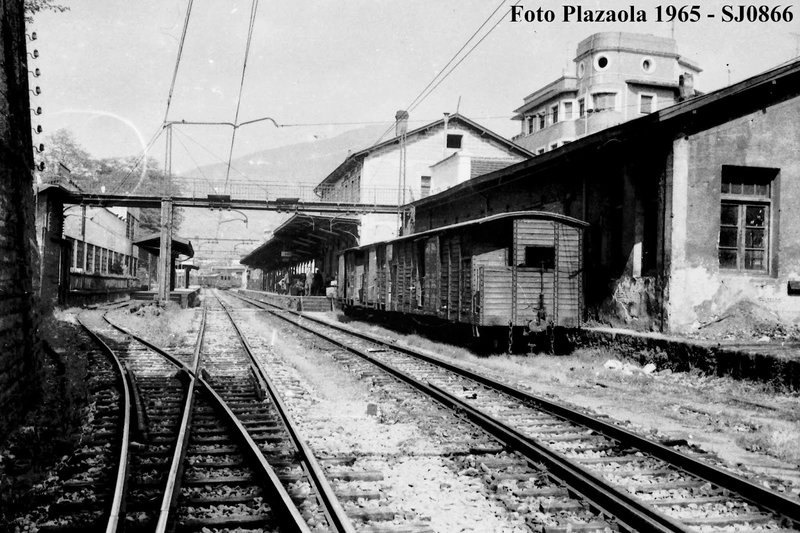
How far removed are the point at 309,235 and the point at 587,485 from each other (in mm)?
37424

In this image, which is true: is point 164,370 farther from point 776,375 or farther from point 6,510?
point 776,375

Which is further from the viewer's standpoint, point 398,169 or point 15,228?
point 398,169

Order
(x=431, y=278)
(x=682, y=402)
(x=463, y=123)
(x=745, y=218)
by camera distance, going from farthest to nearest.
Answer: (x=463, y=123), (x=431, y=278), (x=745, y=218), (x=682, y=402)

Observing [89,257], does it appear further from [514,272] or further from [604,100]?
[604,100]

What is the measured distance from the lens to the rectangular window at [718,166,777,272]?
14.0 m

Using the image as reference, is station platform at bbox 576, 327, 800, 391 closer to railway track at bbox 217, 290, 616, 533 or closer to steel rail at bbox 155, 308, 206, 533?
railway track at bbox 217, 290, 616, 533

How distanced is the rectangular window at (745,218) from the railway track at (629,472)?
24.2ft

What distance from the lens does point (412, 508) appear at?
16.6 ft

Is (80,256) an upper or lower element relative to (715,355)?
upper

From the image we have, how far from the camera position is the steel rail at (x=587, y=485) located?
4.46 m

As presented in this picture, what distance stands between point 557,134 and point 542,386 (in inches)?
1488

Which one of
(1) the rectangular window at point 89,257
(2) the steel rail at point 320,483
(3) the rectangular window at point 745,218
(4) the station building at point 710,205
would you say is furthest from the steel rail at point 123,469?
(1) the rectangular window at point 89,257

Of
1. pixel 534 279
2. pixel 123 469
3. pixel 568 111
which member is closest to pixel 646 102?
pixel 568 111

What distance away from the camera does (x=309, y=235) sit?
137 feet
